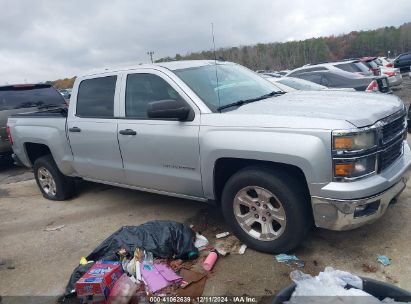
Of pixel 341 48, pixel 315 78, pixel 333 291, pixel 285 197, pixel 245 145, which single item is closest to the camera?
pixel 333 291

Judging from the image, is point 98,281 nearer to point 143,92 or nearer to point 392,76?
point 143,92

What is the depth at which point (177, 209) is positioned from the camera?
5.05m

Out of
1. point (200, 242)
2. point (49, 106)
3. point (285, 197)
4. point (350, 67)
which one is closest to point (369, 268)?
point (285, 197)

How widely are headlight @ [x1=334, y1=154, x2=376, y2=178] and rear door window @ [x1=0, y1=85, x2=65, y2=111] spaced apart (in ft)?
22.7

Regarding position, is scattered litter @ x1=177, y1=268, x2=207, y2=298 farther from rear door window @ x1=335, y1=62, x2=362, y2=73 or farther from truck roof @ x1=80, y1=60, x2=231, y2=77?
rear door window @ x1=335, y1=62, x2=362, y2=73

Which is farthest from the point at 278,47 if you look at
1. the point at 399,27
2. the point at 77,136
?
the point at 77,136

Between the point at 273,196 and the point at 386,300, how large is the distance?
127 cm

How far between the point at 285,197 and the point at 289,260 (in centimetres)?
63

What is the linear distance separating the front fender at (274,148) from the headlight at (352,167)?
6cm

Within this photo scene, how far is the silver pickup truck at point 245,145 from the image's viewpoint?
3.09 metres

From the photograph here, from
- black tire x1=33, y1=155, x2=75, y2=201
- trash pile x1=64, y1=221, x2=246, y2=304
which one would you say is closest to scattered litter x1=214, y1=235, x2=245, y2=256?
trash pile x1=64, y1=221, x2=246, y2=304

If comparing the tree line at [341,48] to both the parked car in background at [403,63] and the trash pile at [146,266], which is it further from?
the trash pile at [146,266]

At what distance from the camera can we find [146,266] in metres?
3.49

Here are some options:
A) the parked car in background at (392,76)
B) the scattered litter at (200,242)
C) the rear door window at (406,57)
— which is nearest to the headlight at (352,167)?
the scattered litter at (200,242)
